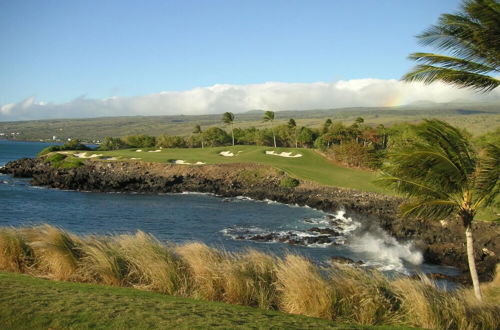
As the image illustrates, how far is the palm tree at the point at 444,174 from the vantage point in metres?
11.2

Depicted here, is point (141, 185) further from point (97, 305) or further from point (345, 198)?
point (97, 305)

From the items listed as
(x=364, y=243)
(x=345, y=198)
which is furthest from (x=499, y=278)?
(x=345, y=198)

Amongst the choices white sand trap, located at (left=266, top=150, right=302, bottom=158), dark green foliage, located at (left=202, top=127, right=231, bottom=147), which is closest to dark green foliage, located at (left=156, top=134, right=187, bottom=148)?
dark green foliage, located at (left=202, top=127, right=231, bottom=147)

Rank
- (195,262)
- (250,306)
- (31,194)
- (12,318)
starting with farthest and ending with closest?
1. (31,194)
2. (195,262)
3. (250,306)
4. (12,318)

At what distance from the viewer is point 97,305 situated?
7.30 metres

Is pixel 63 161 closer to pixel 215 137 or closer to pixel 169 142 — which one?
pixel 169 142

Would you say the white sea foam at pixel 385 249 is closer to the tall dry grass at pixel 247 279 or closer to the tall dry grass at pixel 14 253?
the tall dry grass at pixel 247 279

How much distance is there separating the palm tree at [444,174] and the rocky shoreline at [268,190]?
7744 millimetres

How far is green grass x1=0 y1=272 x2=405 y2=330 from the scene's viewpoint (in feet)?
21.5

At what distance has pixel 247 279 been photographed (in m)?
9.23

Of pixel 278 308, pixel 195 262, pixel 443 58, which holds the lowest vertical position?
pixel 278 308

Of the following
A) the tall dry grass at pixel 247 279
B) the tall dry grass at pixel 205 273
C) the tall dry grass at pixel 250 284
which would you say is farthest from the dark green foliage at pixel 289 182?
the tall dry grass at pixel 250 284

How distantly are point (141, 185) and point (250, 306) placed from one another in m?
40.5

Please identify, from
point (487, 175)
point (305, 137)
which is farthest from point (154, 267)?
point (305, 137)
